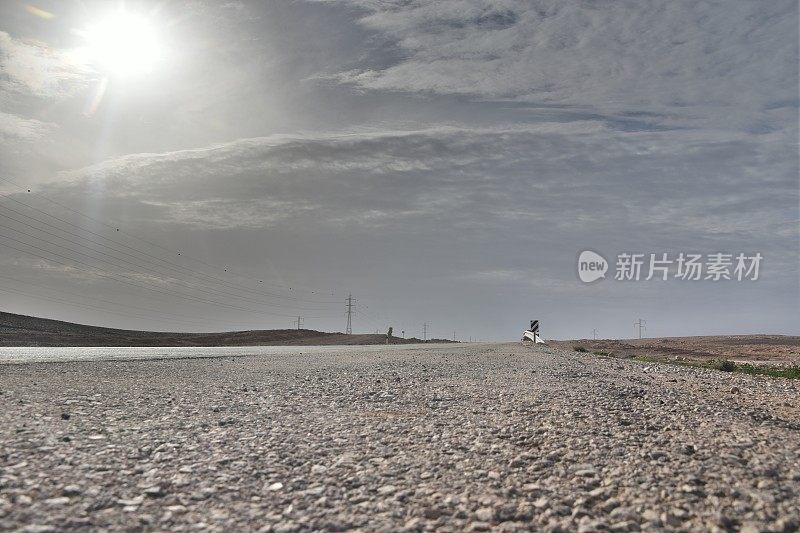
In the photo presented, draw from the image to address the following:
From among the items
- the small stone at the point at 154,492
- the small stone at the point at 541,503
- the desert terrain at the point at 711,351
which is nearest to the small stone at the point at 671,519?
the small stone at the point at 541,503

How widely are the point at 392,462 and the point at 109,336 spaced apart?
62.7 meters

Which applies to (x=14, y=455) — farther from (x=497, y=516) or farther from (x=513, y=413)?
(x=513, y=413)

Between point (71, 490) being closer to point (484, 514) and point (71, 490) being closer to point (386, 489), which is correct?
point (386, 489)

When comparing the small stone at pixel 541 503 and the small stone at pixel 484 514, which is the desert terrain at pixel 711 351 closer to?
the small stone at pixel 541 503

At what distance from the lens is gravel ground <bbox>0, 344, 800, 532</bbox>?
5.49 metres

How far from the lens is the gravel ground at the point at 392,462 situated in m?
5.49

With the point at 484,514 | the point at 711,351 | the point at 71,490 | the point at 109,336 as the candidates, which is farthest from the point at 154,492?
the point at 109,336

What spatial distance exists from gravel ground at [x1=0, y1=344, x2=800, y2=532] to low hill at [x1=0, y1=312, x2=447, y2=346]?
38279 mm

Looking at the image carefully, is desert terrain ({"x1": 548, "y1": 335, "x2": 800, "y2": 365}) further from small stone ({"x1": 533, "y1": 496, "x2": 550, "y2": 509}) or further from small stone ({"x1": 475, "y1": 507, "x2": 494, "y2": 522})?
small stone ({"x1": 475, "y1": 507, "x2": 494, "y2": 522})

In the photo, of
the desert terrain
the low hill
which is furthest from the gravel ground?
the low hill

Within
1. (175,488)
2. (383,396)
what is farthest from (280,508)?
(383,396)

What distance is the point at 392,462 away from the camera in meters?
7.25

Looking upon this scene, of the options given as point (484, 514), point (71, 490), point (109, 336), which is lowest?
point (484, 514)

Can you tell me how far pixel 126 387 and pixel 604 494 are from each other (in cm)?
1211
